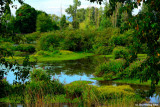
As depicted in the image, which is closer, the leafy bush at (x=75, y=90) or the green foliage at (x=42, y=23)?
the leafy bush at (x=75, y=90)

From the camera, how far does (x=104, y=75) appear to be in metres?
14.7

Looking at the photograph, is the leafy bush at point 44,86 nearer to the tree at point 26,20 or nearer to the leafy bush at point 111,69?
the leafy bush at point 111,69

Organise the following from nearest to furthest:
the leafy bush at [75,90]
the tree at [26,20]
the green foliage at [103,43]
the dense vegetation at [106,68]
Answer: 1. the dense vegetation at [106,68]
2. the leafy bush at [75,90]
3. the green foliage at [103,43]
4. the tree at [26,20]

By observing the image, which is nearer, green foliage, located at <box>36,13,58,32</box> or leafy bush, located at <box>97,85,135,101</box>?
leafy bush, located at <box>97,85,135,101</box>

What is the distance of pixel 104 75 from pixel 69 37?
1956cm

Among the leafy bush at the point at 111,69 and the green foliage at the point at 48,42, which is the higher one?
the green foliage at the point at 48,42

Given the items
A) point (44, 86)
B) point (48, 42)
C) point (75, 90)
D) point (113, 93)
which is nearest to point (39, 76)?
point (44, 86)

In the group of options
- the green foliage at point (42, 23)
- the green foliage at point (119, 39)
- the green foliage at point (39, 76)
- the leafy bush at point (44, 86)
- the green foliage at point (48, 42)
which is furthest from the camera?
the green foliage at point (42, 23)

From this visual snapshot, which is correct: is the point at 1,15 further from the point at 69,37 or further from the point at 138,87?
the point at 69,37

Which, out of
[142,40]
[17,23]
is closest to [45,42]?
[142,40]

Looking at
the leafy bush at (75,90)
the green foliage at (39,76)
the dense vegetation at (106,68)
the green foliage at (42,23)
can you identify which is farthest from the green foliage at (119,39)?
the green foliage at (42,23)

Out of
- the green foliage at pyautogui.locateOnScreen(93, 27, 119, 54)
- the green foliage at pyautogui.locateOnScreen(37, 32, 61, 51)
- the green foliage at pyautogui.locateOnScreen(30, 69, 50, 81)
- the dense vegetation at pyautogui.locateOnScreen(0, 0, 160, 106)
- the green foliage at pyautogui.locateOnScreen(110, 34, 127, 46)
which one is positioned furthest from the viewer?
the green foliage at pyautogui.locateOnScreen(37, 32, 61, 51)

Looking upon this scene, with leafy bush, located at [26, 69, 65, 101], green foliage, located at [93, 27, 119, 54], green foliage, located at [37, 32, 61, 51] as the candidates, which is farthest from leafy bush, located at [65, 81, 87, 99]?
green foliage, located at [37, 32, 61, 51]

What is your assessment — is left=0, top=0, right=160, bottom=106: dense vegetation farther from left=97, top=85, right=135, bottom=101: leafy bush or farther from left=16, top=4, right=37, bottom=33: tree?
left=16, top=4, right=37, bottom=33: tree
